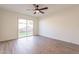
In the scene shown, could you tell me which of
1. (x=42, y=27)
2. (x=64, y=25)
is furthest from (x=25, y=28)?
(x=64, y=25)

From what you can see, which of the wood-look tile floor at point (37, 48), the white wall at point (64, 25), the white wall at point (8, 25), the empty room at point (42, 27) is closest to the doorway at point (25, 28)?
the empty room at point (42, 27)

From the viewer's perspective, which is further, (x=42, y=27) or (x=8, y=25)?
(x=42, y=27)

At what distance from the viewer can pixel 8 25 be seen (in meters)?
5.25

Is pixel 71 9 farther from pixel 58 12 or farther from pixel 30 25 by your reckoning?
pixel 30 25

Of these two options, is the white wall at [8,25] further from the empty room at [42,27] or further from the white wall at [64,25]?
the white wall at [64,25]

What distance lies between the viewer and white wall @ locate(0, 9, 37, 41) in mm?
4945

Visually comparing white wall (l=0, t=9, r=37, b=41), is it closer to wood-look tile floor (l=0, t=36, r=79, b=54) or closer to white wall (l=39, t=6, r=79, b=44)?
wood-look tile floor (l=0, t=36, r=79, b=54)

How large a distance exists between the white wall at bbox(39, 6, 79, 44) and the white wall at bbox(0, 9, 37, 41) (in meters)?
2.43

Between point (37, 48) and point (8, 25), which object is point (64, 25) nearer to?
point (37, 48)

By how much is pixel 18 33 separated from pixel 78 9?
4.30m

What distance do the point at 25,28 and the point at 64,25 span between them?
11.1 ft

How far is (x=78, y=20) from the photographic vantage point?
4121 millimetres

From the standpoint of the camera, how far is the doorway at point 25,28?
638 cm

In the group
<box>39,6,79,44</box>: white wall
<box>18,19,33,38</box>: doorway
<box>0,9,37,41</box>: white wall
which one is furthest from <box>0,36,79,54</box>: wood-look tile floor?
<box>18,19,33,38</box>: doorway
